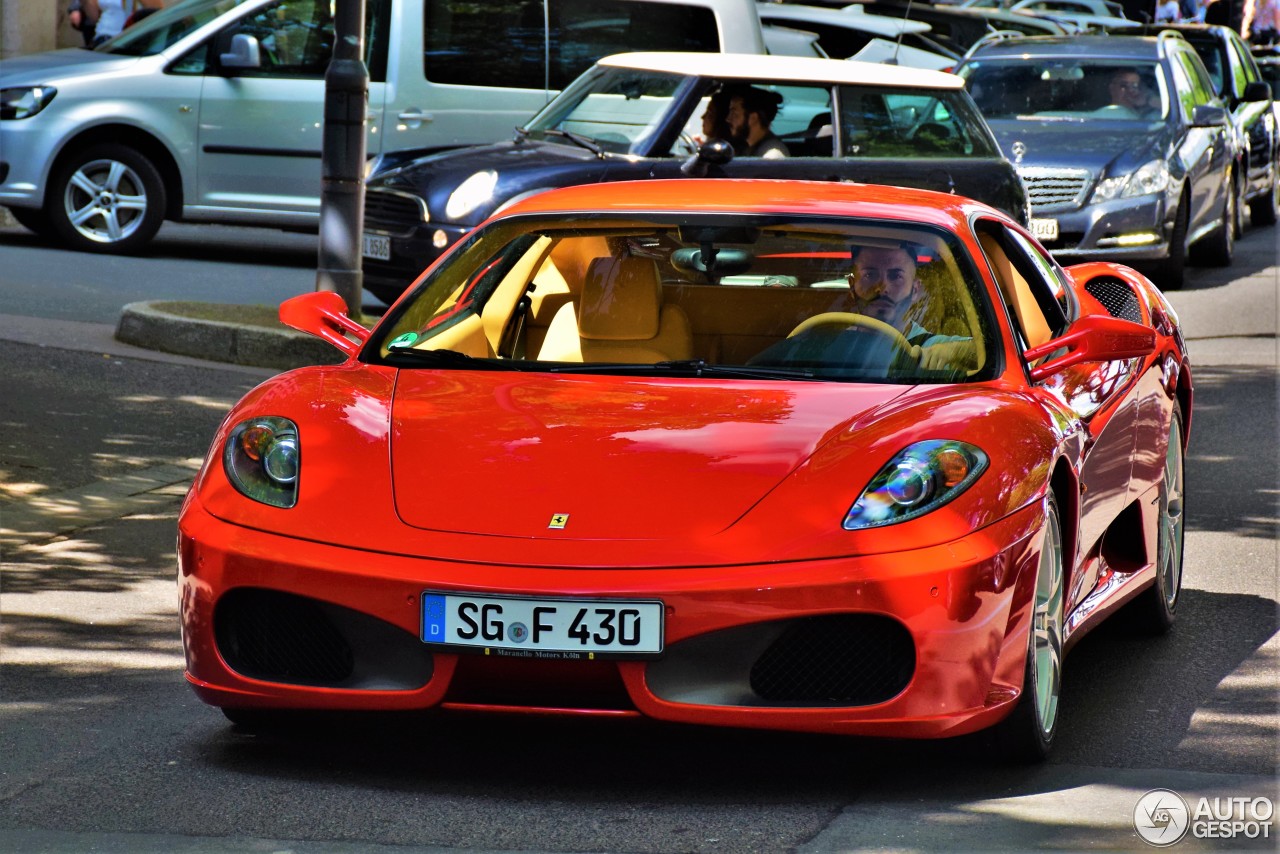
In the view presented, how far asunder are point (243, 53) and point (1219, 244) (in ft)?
25.8

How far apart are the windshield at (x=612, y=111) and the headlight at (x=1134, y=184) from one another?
12.9 ft

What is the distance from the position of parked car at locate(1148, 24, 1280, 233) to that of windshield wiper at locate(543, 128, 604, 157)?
25.9ft

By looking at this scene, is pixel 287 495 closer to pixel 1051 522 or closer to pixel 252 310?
pixel 1051 522

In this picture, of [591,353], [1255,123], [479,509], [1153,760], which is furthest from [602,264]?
[1255,123]

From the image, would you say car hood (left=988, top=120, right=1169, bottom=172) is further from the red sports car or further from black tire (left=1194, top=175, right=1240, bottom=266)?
the red sports car

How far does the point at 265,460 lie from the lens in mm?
4625

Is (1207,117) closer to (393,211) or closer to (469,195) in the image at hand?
(469,195)

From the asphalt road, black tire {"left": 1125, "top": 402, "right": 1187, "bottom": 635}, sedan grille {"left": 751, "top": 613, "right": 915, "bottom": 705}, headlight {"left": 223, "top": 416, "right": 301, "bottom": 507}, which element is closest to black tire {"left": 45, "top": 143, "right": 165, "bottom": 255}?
the asphalt road

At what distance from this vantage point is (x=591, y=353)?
5.66 meters

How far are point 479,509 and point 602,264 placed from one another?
158cm

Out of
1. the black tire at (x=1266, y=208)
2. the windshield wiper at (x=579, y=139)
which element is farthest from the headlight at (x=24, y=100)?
the black tire at (x=1266, y=208)

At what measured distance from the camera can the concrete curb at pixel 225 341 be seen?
413 inches

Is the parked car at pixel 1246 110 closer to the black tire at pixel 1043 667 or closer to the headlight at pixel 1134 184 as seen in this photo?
the headlight at pixel 1134 184

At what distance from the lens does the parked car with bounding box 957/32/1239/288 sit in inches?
583
